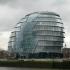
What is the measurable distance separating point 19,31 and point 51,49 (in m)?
14.4

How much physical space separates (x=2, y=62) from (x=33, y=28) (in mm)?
34905

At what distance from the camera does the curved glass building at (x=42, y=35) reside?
111 metres

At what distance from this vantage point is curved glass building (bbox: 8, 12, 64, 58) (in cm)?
11138

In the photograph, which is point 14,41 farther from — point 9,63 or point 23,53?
point 9,63

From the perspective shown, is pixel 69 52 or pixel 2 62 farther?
pixel 69 52

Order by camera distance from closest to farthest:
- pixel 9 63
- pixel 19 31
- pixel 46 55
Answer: pixel 9 63 < pixel 46 55 < pixel 19 31

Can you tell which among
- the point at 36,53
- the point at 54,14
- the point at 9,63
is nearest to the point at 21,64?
the point at 9,63

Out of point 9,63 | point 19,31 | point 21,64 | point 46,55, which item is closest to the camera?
point 21,64

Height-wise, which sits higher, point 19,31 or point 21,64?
point 19,31

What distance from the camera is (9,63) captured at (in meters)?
74.8

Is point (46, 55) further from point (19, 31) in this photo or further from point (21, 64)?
point (21, 64)

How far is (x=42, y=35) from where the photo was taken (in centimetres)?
11250

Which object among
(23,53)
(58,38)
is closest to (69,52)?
(58,38)

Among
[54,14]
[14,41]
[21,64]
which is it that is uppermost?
[54,14]
